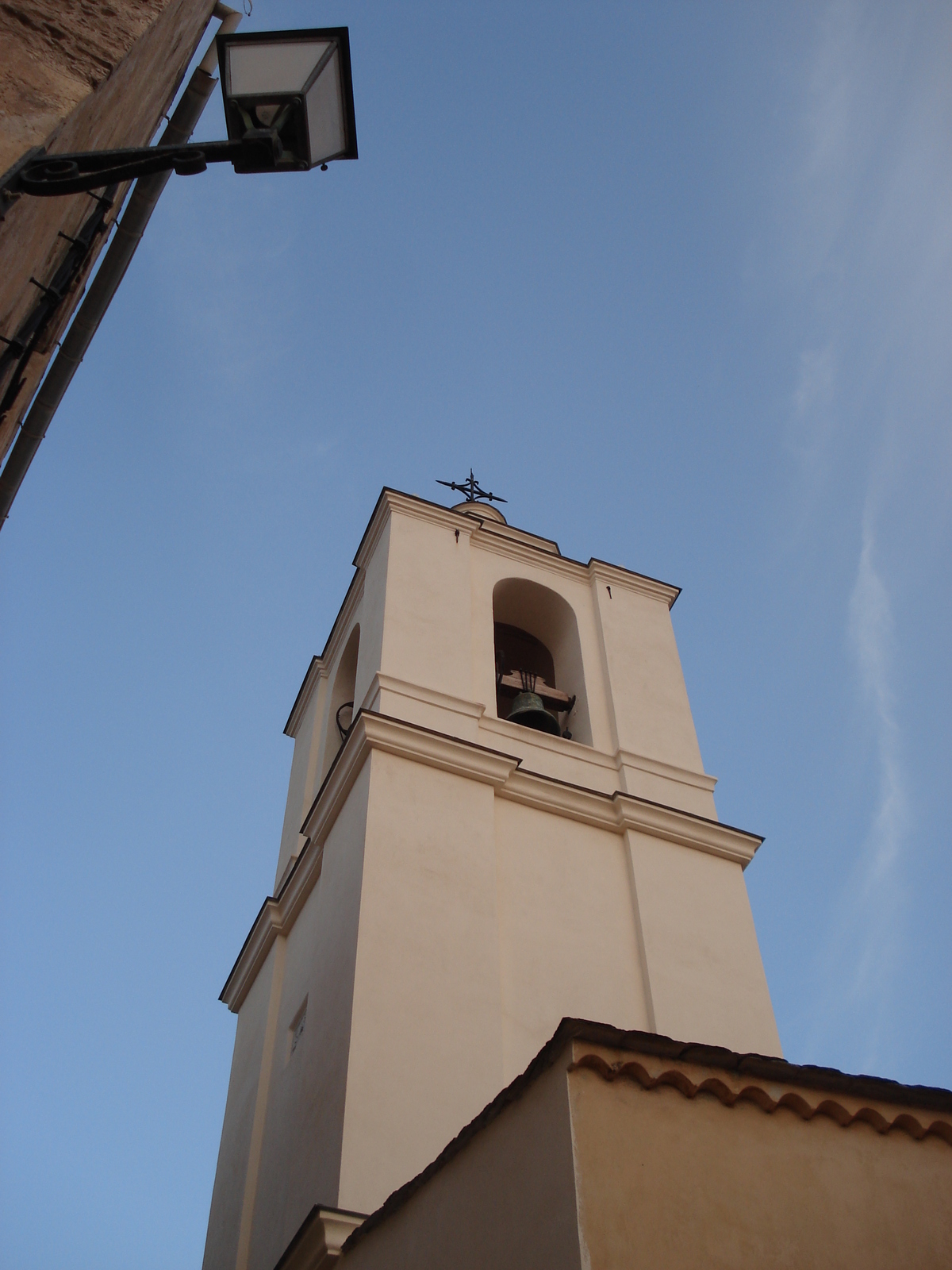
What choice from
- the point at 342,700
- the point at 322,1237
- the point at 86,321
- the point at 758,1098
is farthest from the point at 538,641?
the point at 758,1098

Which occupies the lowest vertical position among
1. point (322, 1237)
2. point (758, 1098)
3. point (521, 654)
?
point (758, 1098)

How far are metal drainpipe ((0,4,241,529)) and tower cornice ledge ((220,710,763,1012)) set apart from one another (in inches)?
207

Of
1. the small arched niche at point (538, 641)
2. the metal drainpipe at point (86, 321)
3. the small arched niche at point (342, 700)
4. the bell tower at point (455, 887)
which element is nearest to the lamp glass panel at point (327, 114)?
the metal drainpipe at point (86, 321)

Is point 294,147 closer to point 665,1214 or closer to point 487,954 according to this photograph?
point 665,1214

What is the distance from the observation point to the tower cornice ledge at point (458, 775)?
981 centimetres

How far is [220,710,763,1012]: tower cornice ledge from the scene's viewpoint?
32.2 feet

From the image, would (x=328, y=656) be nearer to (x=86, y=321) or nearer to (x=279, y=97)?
(x=86, y=321)

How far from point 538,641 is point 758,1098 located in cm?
953

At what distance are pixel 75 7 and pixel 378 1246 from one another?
5.25 meters

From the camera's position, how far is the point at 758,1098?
14.4 ft

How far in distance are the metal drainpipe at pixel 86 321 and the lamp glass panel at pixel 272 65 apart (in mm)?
976

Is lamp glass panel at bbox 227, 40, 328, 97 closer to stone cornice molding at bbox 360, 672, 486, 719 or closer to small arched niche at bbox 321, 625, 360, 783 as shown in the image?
stone cornice molding at bbox 360, 672, 486, 719

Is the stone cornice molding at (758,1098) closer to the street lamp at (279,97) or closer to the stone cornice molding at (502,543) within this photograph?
the street lamp at (279,97)

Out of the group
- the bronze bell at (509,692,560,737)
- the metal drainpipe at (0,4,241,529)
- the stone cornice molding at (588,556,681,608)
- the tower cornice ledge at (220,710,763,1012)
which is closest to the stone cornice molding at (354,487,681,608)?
the stone cornice molding at (588,556,681,608)
